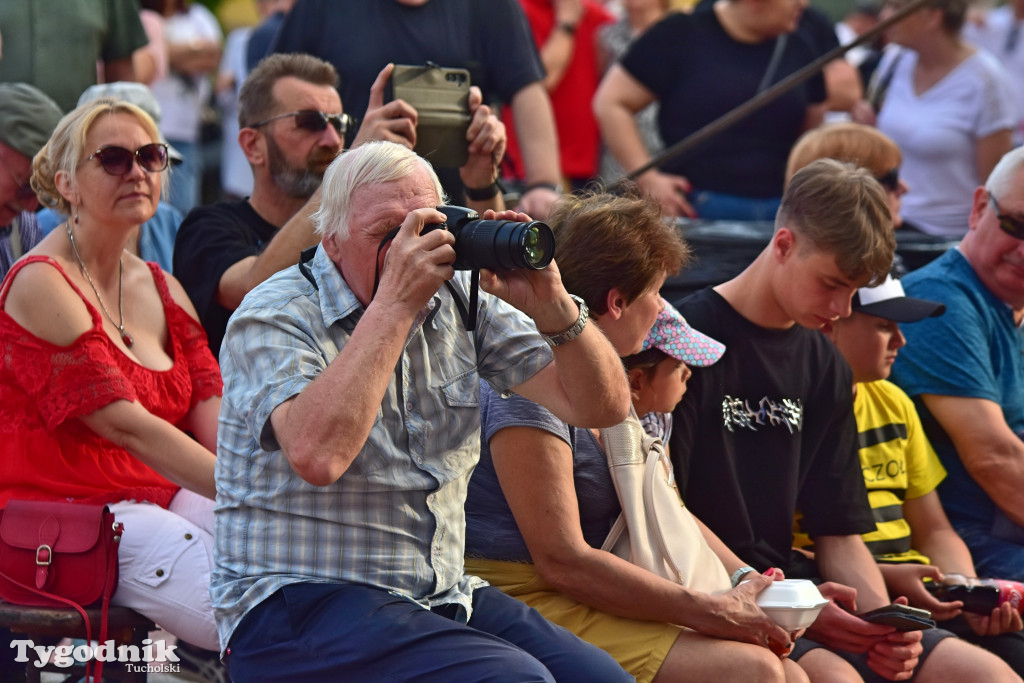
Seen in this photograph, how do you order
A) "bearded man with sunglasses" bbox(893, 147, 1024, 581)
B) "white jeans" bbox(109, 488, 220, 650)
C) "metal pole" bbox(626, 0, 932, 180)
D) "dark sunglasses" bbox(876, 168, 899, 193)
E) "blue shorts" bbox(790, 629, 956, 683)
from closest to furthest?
"white jeans" bbox(109, 488, 220, 650)
"blue shorts" bbox(790, 629, 956, 683)
"bearded man with sunglasses" bbox(893, 147, 1024, 581)
"dark sunglasses" bbox(876, 168, 899, 193)
"metal pole" bbox(626, 0, 932, 180)

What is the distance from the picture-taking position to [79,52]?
15.1 feet

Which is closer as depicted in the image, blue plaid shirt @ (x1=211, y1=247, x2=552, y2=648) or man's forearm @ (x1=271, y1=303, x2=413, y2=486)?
man's forearm @ (x1=271, y1=303, x2=413, y2=486)

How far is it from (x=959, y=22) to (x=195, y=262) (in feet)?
11.1

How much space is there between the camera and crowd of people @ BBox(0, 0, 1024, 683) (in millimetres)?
2281

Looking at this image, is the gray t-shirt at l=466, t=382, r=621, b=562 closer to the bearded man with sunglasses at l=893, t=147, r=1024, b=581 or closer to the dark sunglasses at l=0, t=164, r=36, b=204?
the bearded man with sunglasses at l=893, t=147, r=1024, b=581

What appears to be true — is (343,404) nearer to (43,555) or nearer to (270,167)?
(43,555)

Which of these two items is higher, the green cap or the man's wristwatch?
the green cap

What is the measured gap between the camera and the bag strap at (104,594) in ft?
9.09

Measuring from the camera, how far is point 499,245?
2.17 metres

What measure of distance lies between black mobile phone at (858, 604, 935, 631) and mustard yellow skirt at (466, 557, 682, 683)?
0.59 meters

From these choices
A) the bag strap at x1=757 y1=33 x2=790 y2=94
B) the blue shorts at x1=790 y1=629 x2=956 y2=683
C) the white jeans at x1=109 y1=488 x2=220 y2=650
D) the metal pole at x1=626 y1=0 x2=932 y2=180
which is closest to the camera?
the white jeans at x1=109 y1=488 x2=220 y2=650

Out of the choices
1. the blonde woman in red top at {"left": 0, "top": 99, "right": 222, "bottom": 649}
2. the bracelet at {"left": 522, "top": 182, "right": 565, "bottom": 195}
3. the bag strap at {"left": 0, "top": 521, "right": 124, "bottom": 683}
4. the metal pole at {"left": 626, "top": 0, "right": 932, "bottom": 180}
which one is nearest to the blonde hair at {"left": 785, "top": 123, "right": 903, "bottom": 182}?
the metal pole at {"left": 626, "top": 0, "right": 932, "bottom": 180}

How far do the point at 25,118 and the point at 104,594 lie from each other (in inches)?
60.9

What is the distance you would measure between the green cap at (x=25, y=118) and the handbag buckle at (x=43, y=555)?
132 centimetres
